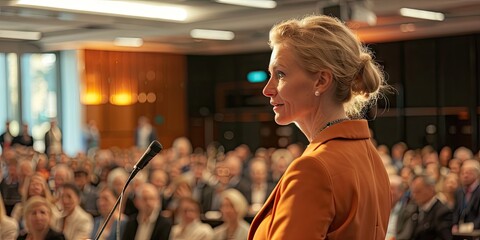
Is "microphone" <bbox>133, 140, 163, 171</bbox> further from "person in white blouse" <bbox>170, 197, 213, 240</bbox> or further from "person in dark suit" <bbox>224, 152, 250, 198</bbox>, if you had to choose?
"person in dark suit" <bbox>224, 152, 250, 198</bbox>

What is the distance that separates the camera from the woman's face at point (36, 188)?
7.40 meters

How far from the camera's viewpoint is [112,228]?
650cm

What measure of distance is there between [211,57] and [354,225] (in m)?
20.3

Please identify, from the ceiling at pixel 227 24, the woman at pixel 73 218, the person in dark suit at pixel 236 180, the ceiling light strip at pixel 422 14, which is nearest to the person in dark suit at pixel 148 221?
the woman at pixel 73 218

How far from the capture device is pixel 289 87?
1.31 m

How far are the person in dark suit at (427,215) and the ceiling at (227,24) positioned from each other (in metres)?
2.97

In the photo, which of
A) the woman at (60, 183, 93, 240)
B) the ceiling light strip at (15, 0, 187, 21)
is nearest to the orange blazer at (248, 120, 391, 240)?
the woman at (60, 183, 93, 240)

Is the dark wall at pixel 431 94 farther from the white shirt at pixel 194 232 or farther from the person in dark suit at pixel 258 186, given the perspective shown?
the white shirt at pixel 194 232

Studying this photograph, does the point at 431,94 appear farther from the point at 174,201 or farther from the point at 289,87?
the point at 289,87

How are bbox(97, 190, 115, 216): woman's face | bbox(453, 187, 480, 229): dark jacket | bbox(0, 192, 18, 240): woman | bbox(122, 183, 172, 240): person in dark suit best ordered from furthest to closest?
bbox(453, 187, 480, 229): dark jacket
bbox(97, 190, 115, 216): woman's face
bbox(122, 183, 172, 240): person in dark suit
bbox(0, 192, 18, 240): woman

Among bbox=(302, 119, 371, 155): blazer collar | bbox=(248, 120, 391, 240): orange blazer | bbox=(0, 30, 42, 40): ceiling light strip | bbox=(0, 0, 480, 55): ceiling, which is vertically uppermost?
bbox=(0, 0, 480, 55): ceiling

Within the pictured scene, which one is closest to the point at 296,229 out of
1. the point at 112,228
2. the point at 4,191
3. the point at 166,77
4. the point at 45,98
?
the point at 112,228

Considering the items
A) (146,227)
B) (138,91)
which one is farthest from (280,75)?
(138,91)

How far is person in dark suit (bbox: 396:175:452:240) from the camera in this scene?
7.00m
